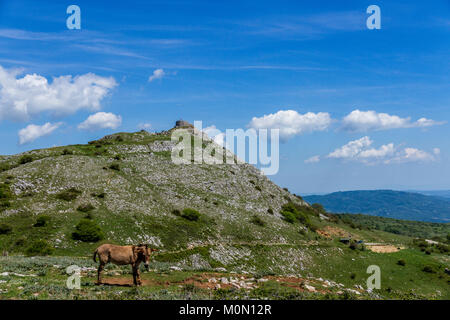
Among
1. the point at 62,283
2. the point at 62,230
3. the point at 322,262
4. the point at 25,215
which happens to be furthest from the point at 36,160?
the point at 322,262

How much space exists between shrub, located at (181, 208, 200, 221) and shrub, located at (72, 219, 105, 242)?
1814 cm

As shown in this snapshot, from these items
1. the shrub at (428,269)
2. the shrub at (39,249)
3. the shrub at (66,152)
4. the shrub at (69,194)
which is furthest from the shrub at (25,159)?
the shrub at (428,269)

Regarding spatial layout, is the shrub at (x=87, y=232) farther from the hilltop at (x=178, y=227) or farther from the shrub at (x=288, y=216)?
the shrub at (x=288, y=216)

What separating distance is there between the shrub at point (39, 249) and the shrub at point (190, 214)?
25.7 m

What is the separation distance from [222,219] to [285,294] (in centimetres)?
4690

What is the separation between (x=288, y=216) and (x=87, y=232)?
2031 inches

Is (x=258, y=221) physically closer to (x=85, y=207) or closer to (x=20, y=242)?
(x=85, y=207)

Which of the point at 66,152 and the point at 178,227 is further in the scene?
the point at 66,152

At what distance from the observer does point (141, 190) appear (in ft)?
227

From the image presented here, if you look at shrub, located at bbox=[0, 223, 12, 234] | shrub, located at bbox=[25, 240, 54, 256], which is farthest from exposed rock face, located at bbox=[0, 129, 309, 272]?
shrub, located at bbox=[0, 223, 12, 234]

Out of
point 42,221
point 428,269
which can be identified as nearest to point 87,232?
point 42,221

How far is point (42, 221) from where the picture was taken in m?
49.5

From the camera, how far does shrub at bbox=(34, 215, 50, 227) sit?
49.1 metres

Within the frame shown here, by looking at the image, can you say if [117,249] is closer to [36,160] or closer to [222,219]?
[222,219]
